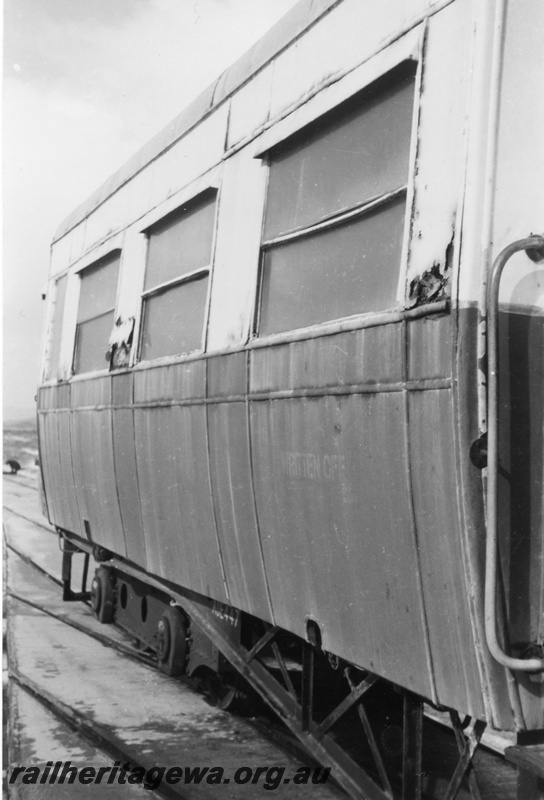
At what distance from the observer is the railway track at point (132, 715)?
4574 mm

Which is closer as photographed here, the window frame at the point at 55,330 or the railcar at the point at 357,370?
the railcar at the point at 357,370

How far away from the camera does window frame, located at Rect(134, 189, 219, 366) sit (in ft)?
14.1

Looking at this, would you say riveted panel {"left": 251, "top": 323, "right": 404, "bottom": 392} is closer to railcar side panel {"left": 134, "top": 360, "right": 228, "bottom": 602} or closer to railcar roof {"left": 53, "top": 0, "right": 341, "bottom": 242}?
railcar side panel {"left": 134, "top": 360, "right": 228, "bottom": 602}

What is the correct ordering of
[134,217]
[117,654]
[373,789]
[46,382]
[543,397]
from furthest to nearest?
[46,382] < [117,654] < [134,217] < [373,789] < [543,397]

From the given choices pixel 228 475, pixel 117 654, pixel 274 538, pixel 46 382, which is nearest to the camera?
pixel 274 538

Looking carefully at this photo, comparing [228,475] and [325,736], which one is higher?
[228,475]

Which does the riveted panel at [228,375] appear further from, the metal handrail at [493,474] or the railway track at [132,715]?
the railway track at [132,715]

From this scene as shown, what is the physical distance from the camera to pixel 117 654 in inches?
284

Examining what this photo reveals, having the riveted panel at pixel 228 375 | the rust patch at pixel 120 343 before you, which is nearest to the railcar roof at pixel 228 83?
the rust patch at pixel 120 343

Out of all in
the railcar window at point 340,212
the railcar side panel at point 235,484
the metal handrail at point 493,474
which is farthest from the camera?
the railcar side panel at point 235,484

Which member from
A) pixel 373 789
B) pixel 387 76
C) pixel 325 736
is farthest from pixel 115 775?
pixel 387 76

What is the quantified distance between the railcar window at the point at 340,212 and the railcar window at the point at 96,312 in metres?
2.50

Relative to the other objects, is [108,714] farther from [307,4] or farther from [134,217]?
[307,4]

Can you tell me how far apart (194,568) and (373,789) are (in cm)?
156
